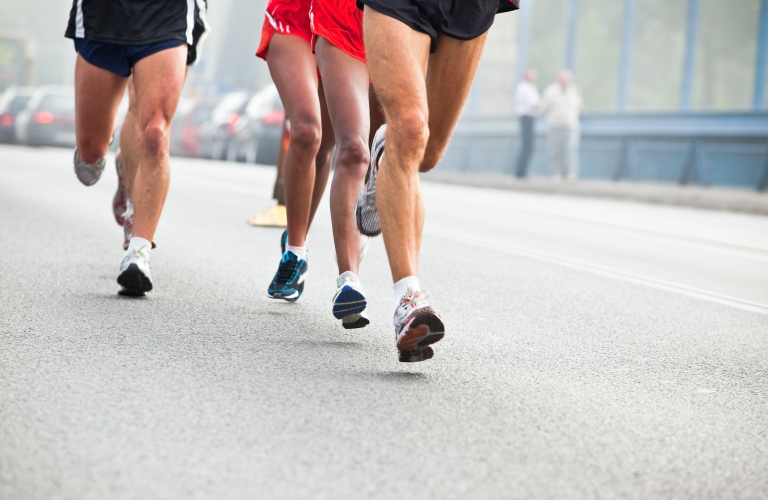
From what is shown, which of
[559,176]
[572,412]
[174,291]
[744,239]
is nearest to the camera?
[572,412]

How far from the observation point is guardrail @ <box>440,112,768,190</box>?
19.8m

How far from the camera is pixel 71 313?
15.6ft

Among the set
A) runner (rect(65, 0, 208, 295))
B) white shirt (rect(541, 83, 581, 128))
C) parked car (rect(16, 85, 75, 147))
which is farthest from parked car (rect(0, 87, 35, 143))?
runner (rect(65, 0, 208, 295))

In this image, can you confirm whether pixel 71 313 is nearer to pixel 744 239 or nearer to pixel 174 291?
pixel 174 291

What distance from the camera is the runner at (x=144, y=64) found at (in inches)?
211

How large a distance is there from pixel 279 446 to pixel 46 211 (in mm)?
7425

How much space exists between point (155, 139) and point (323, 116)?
2.58 ft

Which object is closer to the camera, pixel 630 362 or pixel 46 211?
pixel 630 362

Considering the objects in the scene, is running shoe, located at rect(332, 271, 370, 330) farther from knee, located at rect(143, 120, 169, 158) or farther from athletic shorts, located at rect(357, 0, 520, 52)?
knee, located at rect(143, 120, 169, 158)

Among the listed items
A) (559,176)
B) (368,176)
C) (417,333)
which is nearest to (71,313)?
(368,176)

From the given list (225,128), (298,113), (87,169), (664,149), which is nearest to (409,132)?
(298,113)

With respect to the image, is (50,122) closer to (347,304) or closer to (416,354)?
(347,304)

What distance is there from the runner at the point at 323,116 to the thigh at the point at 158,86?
0.49m

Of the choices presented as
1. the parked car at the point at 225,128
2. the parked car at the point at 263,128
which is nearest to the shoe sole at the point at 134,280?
the parked car at the point at 263,128
